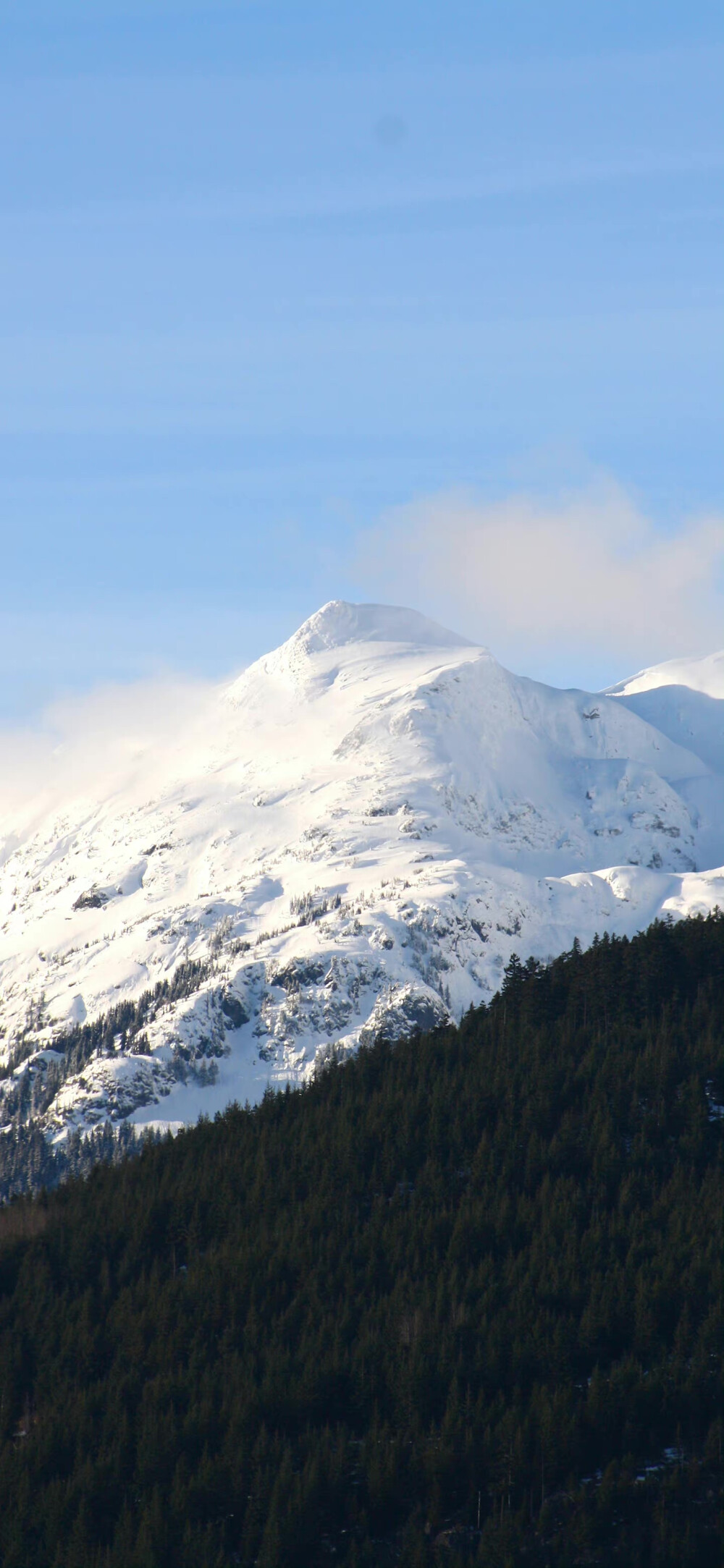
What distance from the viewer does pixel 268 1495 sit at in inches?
3620

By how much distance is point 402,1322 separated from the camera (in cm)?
10600

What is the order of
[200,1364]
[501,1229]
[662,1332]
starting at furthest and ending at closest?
1. [501,1229]
2. [200,1364]
3. [662,1332]

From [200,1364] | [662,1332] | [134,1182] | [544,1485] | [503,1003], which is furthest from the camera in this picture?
[503,1003]

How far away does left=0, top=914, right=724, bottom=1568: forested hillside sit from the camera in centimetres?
8888

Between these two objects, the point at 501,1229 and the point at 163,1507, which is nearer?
the point at 163,1507

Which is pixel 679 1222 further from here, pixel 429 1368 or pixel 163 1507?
pixel 163 1507

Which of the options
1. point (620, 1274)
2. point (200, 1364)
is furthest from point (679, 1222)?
point (200, 1364)

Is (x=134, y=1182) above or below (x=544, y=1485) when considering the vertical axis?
above

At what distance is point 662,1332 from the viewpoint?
9894cm

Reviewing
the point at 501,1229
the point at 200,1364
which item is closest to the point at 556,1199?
the point at 501,1229

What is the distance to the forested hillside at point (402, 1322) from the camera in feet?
292

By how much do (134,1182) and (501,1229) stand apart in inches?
1658

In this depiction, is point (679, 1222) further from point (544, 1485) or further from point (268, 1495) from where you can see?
point (268, 1495)

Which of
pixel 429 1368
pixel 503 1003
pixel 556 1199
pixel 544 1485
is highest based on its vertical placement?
pixel 503 1003
